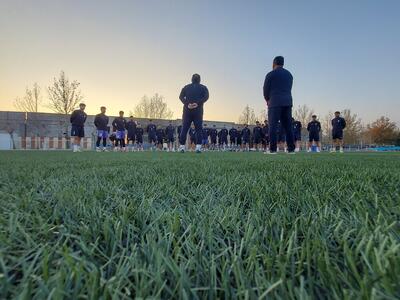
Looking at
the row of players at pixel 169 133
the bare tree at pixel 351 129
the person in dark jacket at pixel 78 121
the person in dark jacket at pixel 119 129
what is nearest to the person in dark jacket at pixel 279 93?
the row of players at pixel 169 133

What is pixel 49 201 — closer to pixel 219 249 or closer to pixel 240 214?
pixel 240 214

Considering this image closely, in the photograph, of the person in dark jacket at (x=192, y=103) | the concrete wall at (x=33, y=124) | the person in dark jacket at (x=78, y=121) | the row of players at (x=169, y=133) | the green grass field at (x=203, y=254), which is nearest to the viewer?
the green grass field at (x=203, y=254)

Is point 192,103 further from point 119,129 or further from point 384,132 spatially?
point 384,132

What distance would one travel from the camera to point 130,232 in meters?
1.05

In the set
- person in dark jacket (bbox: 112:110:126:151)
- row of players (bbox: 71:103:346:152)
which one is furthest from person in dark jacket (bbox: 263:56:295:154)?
person in dark jacket (bbox: 112:110:126:151)

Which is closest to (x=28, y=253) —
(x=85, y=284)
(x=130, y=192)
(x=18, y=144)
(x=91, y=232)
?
(x=91, y=232)

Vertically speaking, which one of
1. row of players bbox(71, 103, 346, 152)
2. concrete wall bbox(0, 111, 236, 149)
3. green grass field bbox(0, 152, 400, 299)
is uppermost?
concrete wall bbox(0, 111, 236, 149)

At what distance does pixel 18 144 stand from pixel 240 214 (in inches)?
1594

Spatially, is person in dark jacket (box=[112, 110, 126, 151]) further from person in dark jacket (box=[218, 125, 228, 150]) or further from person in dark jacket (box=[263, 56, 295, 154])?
person in dark jacket (box=[218, 125, 228, 150])

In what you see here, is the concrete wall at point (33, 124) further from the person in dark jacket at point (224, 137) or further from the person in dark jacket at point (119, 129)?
the person in dark jacket at point (119, 129)

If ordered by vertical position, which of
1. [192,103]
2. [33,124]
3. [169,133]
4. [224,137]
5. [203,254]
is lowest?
[203,254]

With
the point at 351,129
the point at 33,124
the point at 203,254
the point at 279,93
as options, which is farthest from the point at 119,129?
the point at 351,129

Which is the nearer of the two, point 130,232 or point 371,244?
point 371,244

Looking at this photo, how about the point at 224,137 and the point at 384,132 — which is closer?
the point at 224,137
